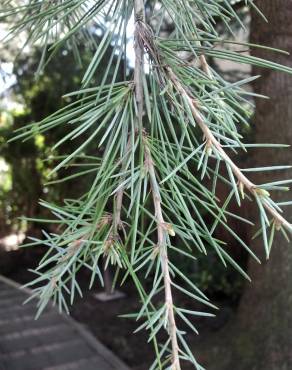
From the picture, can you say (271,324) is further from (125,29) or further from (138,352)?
(125,29)

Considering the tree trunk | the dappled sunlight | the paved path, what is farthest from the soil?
the dappled sunlight

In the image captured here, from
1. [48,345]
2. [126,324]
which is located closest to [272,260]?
[126,324]

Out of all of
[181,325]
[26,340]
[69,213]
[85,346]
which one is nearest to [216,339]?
[181,325]

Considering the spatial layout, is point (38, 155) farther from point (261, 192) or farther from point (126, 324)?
point (261, 192)

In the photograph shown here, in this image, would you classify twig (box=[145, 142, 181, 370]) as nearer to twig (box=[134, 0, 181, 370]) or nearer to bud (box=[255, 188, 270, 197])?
twig (box=[134, 0, 181, 370])

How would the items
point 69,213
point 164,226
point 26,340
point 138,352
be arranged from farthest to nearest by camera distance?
point 26,340, point 138,352, point 69,213, point 164,226

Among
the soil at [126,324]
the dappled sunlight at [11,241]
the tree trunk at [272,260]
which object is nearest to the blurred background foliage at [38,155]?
the dappled sunlight at [11,241]
